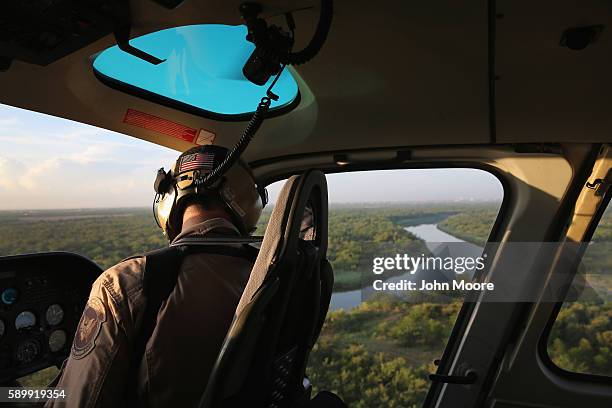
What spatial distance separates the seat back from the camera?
0.88m

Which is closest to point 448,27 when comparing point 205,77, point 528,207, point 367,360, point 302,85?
point 302,85

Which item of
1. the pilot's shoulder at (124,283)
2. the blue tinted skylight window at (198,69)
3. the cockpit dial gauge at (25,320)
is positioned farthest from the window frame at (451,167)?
the pilot's shoulder at (124,283)

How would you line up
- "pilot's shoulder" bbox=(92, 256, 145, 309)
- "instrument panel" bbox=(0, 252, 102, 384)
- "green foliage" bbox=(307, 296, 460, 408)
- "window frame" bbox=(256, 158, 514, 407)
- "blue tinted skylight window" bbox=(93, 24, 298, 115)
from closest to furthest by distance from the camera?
"pilot's shoulder" bbox=(92, 256, 145, 309)
"blue tinted skylight window" bbox=(93, 24, 298, 115)
"instrument panel" bbox=(0, 252, 102, 384)
"window frame" bbox=(256, 158, 514, 407)
"green foliage" bbox=(307, 296, 460, 408)

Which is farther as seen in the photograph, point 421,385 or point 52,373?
point 421,385

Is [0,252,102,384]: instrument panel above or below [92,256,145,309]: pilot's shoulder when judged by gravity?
below

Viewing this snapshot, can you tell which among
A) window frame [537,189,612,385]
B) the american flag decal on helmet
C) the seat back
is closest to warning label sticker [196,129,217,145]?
the american flag decal on helmet

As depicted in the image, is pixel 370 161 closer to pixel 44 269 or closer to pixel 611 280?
pixel 611 280


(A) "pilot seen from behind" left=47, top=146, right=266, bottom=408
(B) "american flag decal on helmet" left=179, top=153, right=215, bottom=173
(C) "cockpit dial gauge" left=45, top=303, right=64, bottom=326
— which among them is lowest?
(C) "cockpit dial gauge" left=45, top=303, right=64, bottom=326

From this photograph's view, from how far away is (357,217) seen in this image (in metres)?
2.36

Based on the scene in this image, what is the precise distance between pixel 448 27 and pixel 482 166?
3.89ft

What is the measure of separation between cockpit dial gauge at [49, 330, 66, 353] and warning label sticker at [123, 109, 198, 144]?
3.52ft

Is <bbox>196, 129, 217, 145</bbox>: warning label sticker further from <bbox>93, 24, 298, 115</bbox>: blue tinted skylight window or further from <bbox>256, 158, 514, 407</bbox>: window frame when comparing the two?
<bbox>256, 158, 514, 407</bbox>: window frame

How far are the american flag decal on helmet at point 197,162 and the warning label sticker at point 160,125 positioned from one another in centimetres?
63

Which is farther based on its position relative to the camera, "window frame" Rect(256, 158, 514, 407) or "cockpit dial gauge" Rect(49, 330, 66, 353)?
"window frame" Rect(256, 158, 514, 407)
